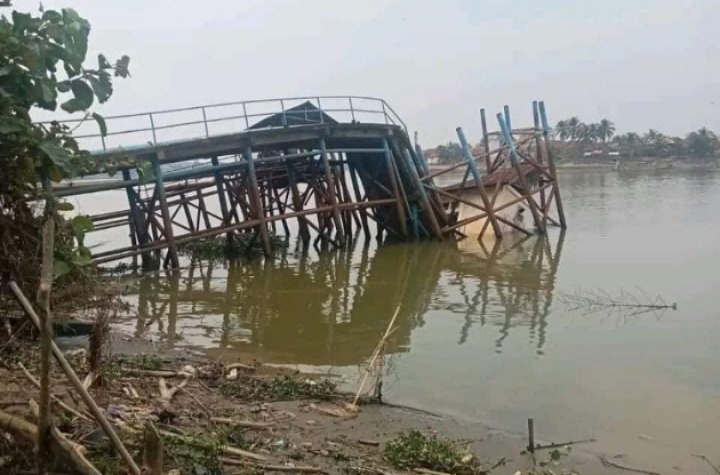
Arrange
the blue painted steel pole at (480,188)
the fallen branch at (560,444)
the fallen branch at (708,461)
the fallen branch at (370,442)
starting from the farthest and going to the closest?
the blue painted steel pole at (480,188)
the fallen branch at (560,444)
the fallen branch at (370,442)
the fallen branch at (708,461)

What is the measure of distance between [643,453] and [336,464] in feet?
9.39

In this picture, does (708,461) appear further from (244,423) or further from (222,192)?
(222,192)

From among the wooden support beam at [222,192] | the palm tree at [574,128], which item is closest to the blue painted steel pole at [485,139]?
the wooden support beam at [222,192]

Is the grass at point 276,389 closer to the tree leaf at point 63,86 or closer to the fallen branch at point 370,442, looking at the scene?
the fallen branch at point 370,442

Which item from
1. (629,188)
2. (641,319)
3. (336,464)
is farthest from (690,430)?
(629,188)

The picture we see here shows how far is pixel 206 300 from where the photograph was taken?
44.4ft

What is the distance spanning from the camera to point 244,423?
589cm

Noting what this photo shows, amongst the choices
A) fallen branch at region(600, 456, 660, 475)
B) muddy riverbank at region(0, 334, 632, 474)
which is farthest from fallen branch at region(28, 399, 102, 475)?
fallen branch at region(600, 456, 660, 475)

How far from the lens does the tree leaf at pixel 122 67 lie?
3.89 meters

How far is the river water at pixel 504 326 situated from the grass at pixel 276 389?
71 cm

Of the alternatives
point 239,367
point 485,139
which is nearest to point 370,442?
point 239,367

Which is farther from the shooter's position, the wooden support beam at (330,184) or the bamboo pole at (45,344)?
the wooden support beam at (330,184)

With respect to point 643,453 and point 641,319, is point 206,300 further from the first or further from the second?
point 643,453

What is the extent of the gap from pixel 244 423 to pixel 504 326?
598cm
